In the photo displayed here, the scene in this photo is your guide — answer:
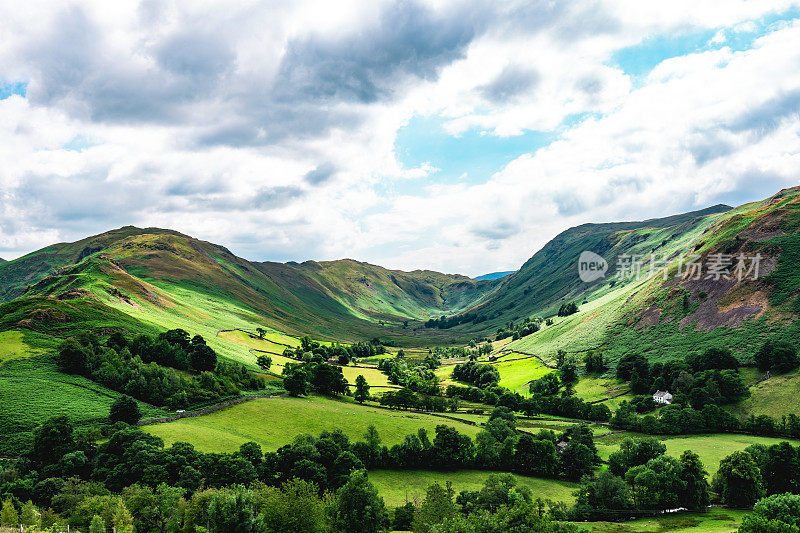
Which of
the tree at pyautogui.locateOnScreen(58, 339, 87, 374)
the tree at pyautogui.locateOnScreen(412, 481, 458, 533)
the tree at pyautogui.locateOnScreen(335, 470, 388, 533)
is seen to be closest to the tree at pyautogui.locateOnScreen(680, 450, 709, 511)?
the tree at pyautogui.locateOnScreen(412, 481, 458, 533)

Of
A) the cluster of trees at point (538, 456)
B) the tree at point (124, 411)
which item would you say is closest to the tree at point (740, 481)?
the cluster of trees at point (538, 456)

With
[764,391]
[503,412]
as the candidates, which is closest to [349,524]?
[503,412]

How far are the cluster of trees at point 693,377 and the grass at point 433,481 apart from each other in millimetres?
52212

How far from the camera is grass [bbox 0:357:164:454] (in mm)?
66562

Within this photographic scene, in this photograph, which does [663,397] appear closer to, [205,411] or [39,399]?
[205,411]

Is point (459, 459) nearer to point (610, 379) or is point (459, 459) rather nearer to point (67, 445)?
point (67, 445)

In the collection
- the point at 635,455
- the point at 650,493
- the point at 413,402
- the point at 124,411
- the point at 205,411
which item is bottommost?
the point at 413,402

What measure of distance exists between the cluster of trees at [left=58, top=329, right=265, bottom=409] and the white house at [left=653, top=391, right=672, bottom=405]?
112309mm

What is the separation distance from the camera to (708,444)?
82.4 m

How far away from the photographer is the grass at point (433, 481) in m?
67.1

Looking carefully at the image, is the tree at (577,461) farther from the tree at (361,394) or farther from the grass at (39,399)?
the grass at (39,399)

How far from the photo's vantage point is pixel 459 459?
262 ft

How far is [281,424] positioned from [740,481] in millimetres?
83119

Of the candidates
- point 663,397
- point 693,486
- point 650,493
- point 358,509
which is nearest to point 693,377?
point 663,397
